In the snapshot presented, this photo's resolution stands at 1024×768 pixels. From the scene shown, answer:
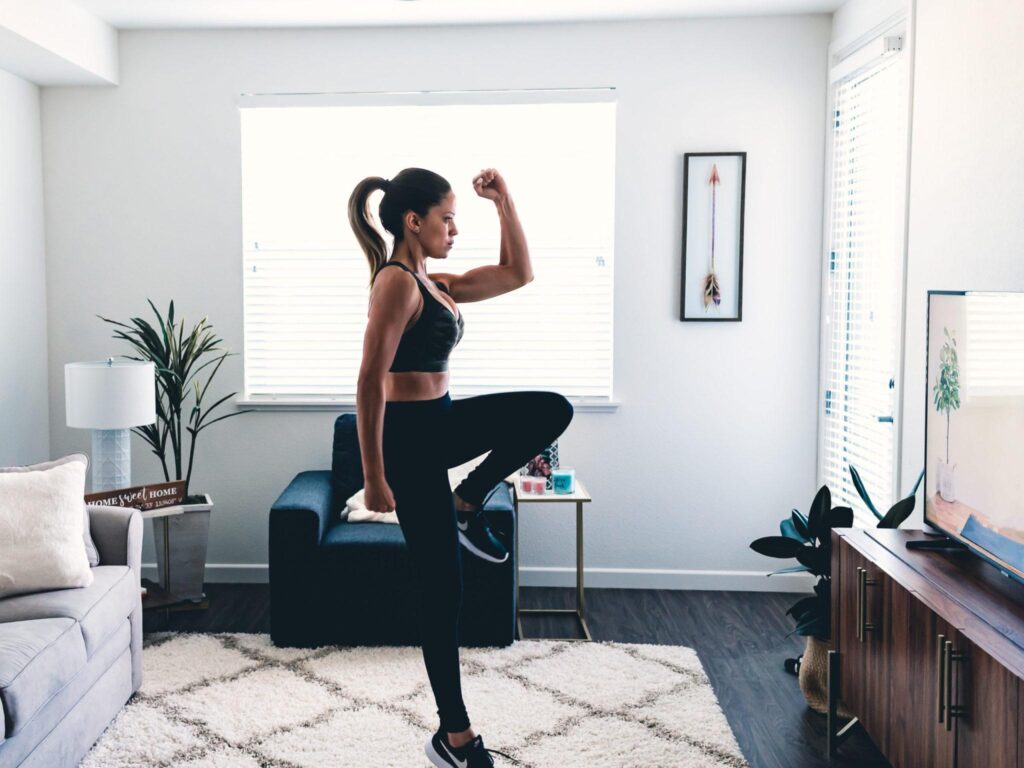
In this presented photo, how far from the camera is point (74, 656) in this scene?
2.62 metres

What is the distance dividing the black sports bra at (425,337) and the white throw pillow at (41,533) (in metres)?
1.40

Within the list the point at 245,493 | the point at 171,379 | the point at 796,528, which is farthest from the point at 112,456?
the point at 796,528

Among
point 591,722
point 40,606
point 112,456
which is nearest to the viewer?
point 40,606

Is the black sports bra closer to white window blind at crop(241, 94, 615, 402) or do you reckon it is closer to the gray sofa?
the gray sofa

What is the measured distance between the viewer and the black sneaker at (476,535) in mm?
2465

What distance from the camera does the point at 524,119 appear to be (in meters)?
4.38

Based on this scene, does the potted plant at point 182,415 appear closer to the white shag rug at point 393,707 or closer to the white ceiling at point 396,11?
the white shag rug at point 393,707

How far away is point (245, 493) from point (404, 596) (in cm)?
132

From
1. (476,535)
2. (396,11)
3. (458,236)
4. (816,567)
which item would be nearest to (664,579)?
(816,567)

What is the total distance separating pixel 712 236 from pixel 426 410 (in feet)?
8.16

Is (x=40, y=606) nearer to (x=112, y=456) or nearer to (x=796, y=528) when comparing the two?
(x=112, y=456)

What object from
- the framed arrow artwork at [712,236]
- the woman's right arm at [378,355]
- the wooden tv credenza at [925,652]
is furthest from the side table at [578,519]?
the woman's right arm at [378,355]

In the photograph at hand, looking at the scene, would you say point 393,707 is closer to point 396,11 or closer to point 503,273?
point 503,273

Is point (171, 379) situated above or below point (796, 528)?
above
